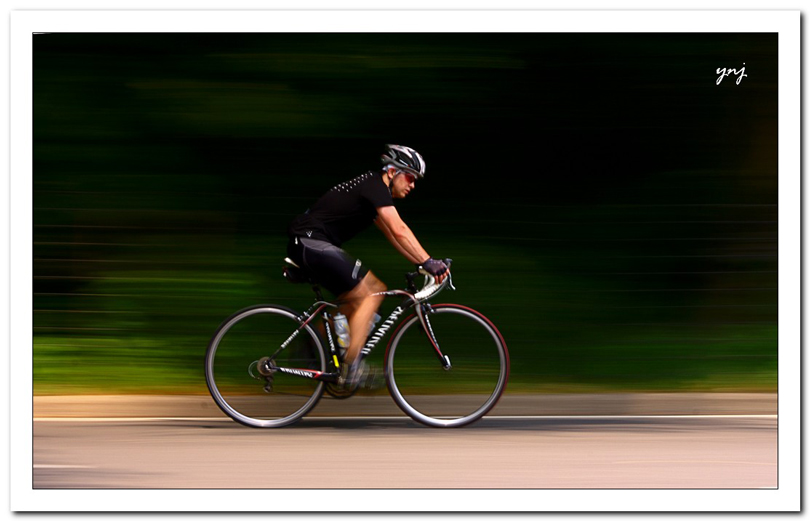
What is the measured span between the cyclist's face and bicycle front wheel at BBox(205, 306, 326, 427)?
3.32 ft

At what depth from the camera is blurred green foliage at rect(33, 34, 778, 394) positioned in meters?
8.55

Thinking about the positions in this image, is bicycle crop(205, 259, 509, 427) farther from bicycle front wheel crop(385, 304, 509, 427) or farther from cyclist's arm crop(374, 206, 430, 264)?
→ cyclist's arm crop(374, 206, 430, 264)

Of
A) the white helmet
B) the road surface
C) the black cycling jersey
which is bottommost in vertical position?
the road surface

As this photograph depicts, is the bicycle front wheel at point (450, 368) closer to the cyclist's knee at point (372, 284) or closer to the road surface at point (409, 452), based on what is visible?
the road surface at point (409, 452)

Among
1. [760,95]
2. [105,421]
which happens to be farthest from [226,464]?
[760,95]

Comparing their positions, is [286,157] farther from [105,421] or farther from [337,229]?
[105,421]

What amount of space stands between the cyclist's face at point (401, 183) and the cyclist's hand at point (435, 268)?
513mm

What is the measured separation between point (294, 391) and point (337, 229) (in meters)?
1.08

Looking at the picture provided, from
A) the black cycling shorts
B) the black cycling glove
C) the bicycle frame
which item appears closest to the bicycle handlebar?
the bicycle frame

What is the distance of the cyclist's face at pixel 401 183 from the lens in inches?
278

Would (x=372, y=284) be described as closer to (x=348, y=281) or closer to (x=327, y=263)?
(x=348, y=281)
